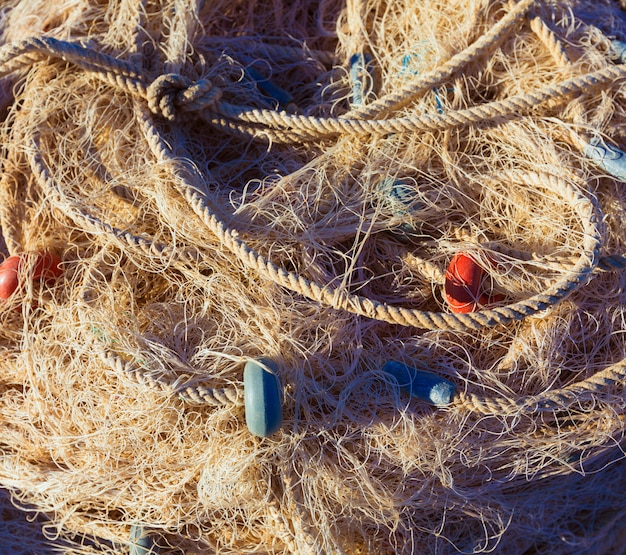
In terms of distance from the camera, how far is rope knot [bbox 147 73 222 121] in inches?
61.3

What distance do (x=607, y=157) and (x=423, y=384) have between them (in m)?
0.70

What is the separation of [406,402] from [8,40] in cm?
150

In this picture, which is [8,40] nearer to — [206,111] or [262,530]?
[206,111]

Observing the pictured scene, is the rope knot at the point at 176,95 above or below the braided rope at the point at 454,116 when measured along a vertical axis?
above

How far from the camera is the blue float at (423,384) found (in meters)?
1.40

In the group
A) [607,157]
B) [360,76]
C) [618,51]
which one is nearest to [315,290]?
[360,76]

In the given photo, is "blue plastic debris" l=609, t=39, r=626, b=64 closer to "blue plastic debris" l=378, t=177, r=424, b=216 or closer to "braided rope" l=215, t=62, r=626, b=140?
"braided rope" l=215, t=62, r=626, b=140

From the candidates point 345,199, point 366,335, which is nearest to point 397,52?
point 345,199

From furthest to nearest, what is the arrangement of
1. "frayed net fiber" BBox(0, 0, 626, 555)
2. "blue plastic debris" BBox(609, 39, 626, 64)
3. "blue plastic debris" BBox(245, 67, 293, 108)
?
"blue plastic debris" BBox(245, 67, 293, 108), "blue plastic debris" BBox(609, 39, 626, 64), "frayed net fiber" BBox(0, 0, 626, 555)

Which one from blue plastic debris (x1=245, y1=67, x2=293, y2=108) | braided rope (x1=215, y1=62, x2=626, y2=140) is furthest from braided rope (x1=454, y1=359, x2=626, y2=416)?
blue plastic debris (x1=245, y1=67, x2=293, y2=108)

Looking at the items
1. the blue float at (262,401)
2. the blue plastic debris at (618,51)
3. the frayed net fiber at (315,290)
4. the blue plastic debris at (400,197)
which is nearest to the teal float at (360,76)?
the frayed net fiber at (315,290)

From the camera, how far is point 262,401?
130 cm

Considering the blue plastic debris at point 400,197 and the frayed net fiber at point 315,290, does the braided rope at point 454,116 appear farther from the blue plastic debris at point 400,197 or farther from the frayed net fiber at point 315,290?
the blue plastic debris at point 400,197

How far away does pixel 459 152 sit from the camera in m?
1.61
